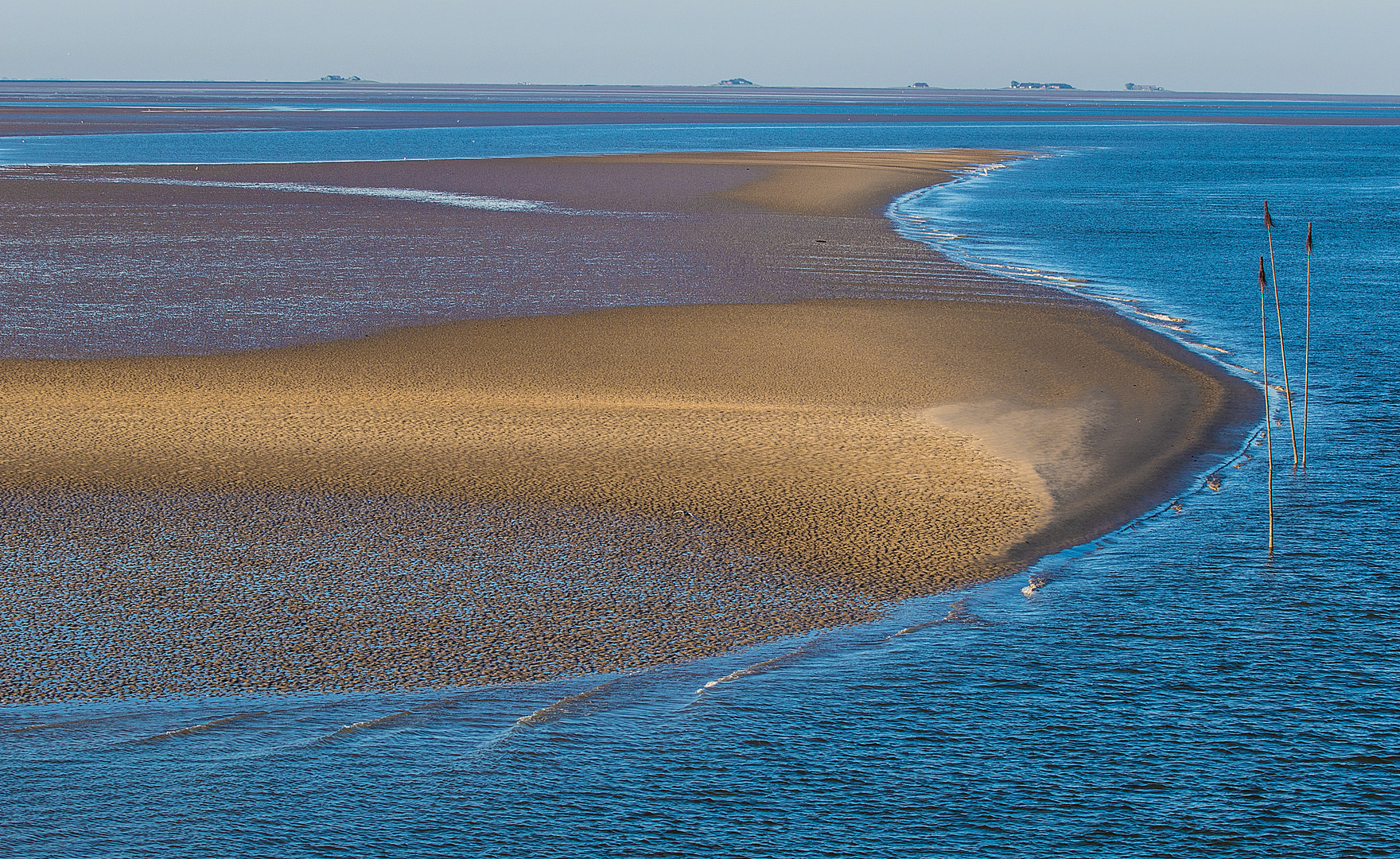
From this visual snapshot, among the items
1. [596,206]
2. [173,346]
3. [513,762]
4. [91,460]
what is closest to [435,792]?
[513,762]

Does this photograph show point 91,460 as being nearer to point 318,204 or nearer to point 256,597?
point 256,597

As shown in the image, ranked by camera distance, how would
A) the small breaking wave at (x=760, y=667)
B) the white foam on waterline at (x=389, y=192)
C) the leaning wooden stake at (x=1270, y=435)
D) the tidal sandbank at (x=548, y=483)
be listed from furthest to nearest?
the white foam on waterline at (x=389, y=192) → the leaning wooden stake at (x=1270, y=435) → the tidal sandbank at (x=548, y=483) → the small breaking wave at (x=760, y=667)

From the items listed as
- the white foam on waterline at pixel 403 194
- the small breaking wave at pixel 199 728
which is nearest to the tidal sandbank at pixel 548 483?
the small breaking wave at pixel 199 728

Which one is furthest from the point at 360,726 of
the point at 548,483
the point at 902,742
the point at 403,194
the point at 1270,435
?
the point at 403,194

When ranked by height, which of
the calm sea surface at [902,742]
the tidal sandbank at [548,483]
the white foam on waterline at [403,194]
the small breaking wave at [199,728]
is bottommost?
the calm sea surface at [902,742]

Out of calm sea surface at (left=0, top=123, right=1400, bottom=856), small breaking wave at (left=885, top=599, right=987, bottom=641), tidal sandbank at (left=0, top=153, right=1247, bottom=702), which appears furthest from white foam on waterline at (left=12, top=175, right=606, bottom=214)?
calm sea surface at (left=0, top=123, right=1400, bottom=856)

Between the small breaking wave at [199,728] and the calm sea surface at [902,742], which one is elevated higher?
the small breaking wave at [199,728]

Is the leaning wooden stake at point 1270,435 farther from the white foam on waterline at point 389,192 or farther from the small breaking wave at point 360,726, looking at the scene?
the white foam on waterline at point 389,192

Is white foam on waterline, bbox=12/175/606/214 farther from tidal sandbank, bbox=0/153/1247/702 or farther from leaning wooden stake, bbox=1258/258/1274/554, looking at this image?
leaning wooden stake, bbox=1258/258/1274/554

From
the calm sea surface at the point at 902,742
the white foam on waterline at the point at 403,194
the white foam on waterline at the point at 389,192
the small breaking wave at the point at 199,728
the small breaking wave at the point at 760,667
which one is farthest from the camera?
the white foam on waterline at the point at 403,194
